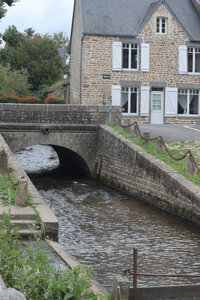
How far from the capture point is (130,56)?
26.9 metres

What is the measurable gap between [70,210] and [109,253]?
435 cm

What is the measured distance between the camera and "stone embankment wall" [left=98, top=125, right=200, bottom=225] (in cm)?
1263

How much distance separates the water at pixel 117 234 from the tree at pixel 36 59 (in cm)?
2688

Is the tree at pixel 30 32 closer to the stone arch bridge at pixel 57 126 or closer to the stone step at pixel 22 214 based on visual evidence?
the stone arch bridge at pixel 57 126

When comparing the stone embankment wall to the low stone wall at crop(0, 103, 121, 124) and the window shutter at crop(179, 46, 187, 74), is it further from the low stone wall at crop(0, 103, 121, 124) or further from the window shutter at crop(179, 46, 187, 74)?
the window shutter at crop(179, 46, 187, 74)

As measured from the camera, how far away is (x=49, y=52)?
45625 mm

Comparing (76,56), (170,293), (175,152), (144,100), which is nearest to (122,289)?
(170,293)

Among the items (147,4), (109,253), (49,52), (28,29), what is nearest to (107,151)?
(109,253)

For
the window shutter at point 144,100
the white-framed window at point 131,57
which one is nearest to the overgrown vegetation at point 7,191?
the white-framed window at point 131,57

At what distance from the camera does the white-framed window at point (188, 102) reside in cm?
2752

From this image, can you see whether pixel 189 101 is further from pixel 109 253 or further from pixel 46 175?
pixel 109 253

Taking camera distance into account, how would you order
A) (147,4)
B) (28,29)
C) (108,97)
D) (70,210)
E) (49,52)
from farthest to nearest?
(28,29) < (49,52) < (147,4) < (108,97) < (70,210)

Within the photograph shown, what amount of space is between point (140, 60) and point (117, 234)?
1676 centimetres

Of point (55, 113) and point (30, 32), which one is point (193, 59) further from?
point (30, 32)
